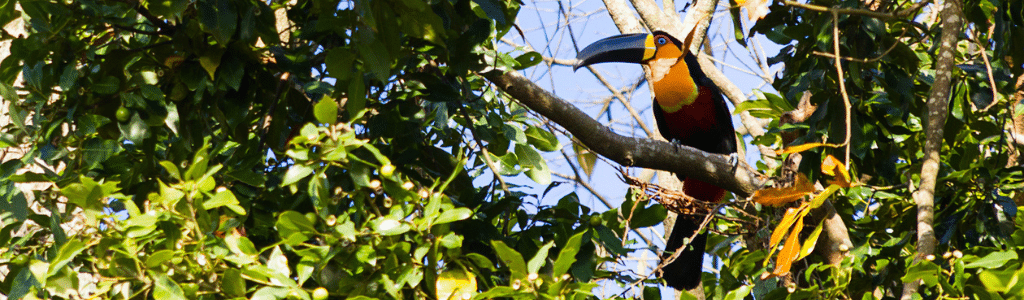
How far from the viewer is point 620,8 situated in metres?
4.64

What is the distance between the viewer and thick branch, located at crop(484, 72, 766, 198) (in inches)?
104

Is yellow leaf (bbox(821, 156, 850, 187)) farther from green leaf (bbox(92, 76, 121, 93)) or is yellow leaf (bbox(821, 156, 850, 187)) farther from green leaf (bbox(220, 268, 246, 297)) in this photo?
green leaf (bbox(92, 76, 121, 93))

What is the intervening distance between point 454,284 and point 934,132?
1.07 meters

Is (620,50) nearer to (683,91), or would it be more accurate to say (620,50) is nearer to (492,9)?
(683,91)

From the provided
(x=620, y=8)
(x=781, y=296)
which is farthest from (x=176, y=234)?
(x=620, y=8)

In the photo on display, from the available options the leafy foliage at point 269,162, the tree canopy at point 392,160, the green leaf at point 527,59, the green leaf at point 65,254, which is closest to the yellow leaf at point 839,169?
the tree canopy at point 392,160

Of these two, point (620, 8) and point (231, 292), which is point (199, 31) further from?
point (620, 8)

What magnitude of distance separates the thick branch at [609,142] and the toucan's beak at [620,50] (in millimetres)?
1194

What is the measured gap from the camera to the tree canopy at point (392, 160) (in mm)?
1640

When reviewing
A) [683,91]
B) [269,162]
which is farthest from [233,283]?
[683,91]

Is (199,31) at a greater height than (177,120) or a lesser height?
greater

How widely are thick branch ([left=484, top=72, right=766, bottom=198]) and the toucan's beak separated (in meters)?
1.19

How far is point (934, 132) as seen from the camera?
5.88ft

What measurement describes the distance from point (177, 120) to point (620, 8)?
3.06m
